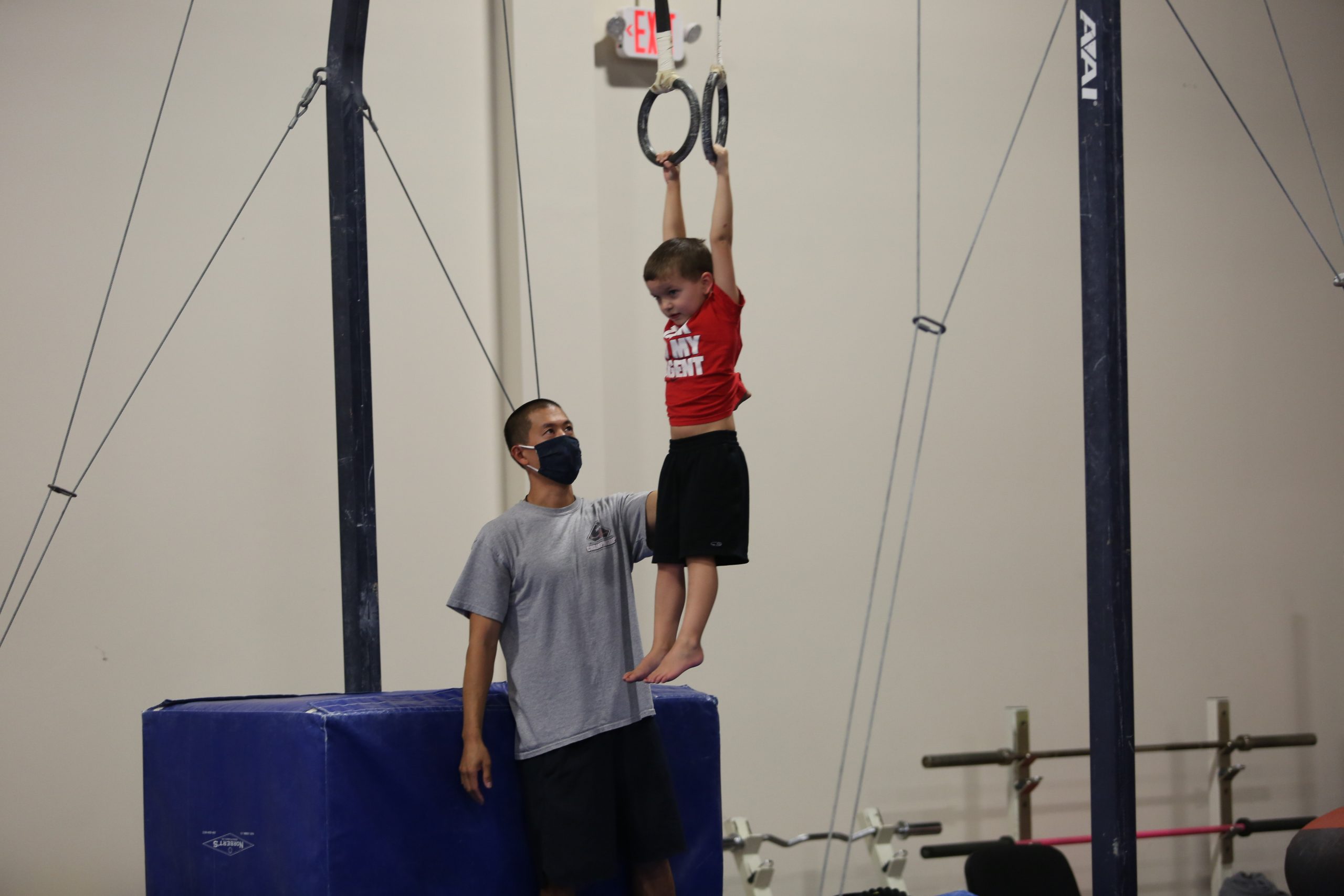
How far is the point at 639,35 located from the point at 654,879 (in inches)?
125

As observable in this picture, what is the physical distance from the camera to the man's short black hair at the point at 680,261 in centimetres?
241

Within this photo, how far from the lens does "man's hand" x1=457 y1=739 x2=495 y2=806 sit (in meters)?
2.63

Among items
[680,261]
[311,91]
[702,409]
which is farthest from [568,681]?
[311,91]

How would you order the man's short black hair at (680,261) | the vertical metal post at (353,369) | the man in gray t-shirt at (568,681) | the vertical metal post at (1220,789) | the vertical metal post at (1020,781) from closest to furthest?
the man's short black hair at (680,261) < the man in gray t-shirt at (568,681) < the vertical metal post at (353,369) < the vertical metal post at (1020,781) < the vertical metal post at (1220,789)

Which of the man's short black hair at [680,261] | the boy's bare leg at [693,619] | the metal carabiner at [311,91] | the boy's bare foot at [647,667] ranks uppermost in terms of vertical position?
the metal carabiner at [311,91]

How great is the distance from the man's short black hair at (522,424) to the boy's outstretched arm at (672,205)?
0.50 metres

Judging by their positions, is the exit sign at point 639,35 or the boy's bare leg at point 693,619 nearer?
the boy's bare leg at point 693,619

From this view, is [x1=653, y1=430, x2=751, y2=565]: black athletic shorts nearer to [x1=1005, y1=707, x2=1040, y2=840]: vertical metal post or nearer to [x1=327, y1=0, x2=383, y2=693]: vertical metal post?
[x1=327, y1=0, x2=383, y2=693]: vertical metal post

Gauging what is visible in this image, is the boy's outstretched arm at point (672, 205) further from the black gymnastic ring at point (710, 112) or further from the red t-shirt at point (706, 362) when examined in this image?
the red t-shirt at point (706, 362)

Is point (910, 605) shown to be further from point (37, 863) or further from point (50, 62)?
point (50, 62)

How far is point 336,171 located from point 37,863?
98.5 inches

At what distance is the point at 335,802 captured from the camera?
8.16 ft

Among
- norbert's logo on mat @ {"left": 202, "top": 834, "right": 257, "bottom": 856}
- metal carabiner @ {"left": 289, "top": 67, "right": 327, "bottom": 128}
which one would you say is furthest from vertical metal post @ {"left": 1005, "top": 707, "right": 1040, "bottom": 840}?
metal carabiner @ {"left": 289, "top": 67, "right": 327, "bottom": 128}

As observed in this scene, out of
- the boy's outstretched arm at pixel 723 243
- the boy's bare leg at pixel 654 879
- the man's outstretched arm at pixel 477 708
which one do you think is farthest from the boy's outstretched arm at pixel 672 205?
the boy's bare leg at pixel 654 879
